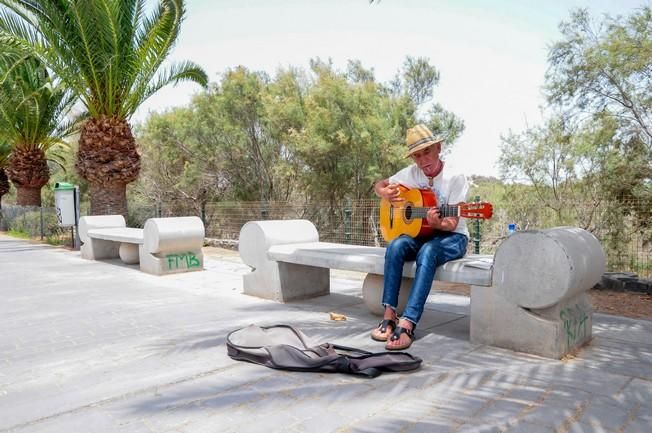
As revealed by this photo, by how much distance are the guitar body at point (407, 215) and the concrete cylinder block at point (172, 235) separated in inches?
182

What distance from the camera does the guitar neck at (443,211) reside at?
13.9 feet

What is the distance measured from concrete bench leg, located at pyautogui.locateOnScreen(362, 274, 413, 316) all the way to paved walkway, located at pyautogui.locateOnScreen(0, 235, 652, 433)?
7.4 inches

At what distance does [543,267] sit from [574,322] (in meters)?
0.62

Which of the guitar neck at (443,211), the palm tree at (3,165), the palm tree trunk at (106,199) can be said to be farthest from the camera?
the palm tree at (3,165)

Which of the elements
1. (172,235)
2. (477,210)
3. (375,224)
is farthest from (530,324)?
(375,224)

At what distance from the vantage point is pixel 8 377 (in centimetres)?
359

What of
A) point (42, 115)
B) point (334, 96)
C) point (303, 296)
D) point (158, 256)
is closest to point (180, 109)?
point (42, 115)

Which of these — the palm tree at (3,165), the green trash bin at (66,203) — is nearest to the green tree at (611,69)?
the green trash bin at (66,203)

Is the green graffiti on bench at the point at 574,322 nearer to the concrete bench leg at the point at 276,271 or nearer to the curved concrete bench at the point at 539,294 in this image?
the curved concrete bench at the point at 539,294

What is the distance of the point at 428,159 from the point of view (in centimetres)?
459

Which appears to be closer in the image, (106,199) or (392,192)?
(392,192)

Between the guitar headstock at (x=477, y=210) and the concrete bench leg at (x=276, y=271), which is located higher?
the guitar headstock at (x=477, y=210)

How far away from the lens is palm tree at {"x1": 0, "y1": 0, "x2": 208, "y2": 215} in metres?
11.7

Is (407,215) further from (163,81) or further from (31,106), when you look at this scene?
(31,106)
